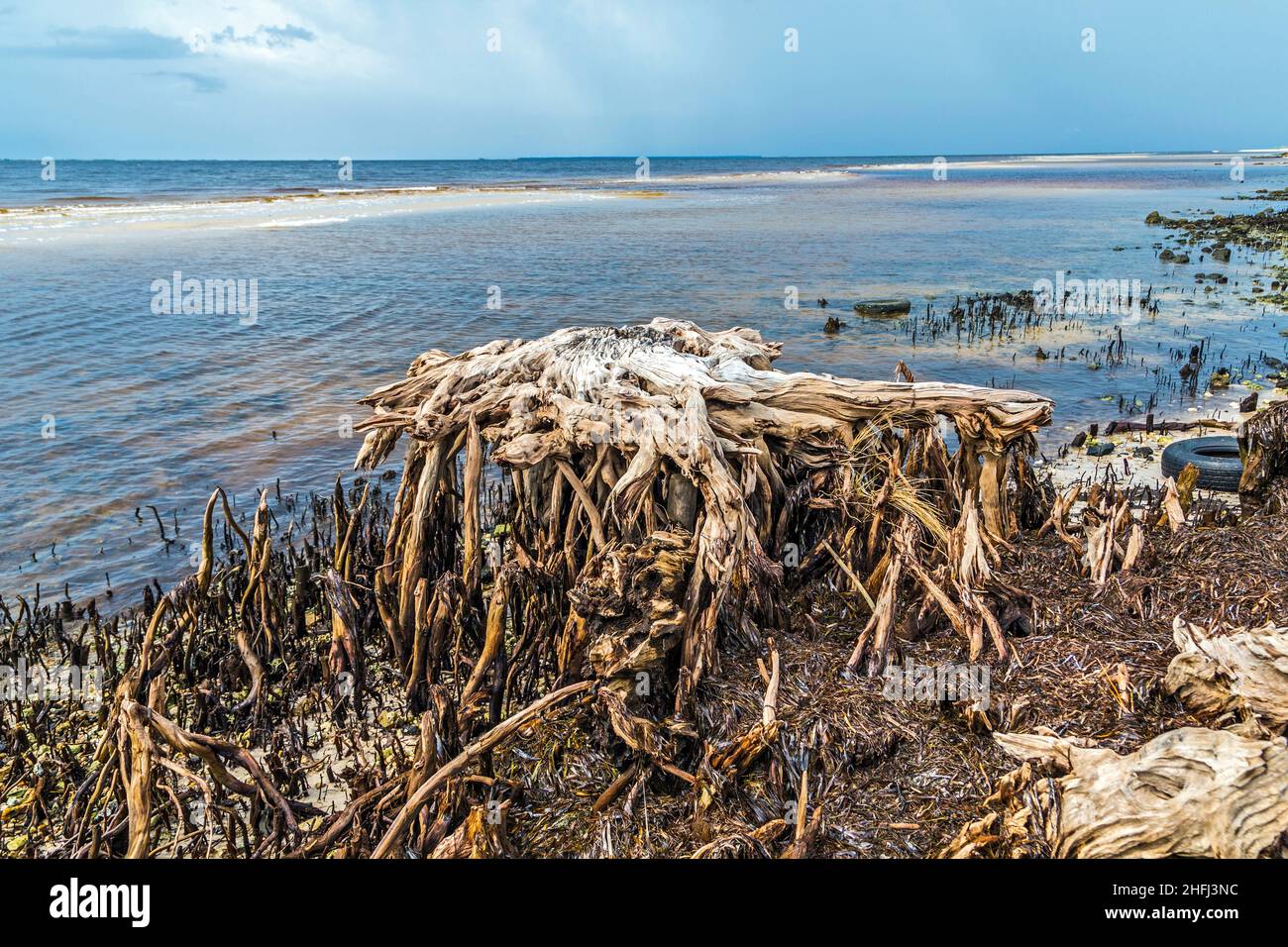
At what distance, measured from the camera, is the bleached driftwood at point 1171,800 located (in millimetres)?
3887

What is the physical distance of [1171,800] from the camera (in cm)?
407

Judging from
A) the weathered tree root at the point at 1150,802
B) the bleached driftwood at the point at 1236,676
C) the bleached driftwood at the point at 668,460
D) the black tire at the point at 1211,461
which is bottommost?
the weathered tree root at the point at 1150,802

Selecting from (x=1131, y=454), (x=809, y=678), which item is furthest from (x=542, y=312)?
(x=809, y=678)

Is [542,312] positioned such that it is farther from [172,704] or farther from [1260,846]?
[1260,846]

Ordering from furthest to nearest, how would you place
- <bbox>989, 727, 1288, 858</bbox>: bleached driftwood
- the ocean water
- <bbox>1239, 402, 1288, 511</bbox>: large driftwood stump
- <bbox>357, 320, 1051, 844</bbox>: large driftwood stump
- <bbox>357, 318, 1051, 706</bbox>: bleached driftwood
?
the ocean water
<bbox>1239, 402, 1288, 511</bbox>: large driftwood stump
<bbox>357, 318, 1051, 706</bbox>: bleached driftwood
<bbox>357, 320, 1051, 844</bbox>: large driftwood stump
<bbox>989, 727, 1288, 858</bbox>: bleached driftwood

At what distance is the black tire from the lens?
34.8 feet

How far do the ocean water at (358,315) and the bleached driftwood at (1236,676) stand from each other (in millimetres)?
9861

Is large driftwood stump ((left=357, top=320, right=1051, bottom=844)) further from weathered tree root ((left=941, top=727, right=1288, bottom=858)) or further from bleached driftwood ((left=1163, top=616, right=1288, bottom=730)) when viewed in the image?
weathered tree root ((left=941, top=727, right=1288, bottom=858))

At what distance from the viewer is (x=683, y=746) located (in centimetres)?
524

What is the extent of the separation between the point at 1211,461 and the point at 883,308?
1415cm

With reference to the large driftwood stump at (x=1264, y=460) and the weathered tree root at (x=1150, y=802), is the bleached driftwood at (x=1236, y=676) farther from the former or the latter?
the large driftwood stump at (x=1264, y=460)

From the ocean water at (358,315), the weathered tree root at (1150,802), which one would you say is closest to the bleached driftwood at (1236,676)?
the weathered tree root at (1150,802)

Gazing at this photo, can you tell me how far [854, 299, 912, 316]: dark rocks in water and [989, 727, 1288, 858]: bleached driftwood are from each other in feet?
68.9

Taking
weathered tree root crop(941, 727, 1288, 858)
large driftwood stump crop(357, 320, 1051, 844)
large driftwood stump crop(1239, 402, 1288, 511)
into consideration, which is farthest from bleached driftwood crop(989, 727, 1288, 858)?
large driftwood stump crop(1239, 402, 1288, 511)
